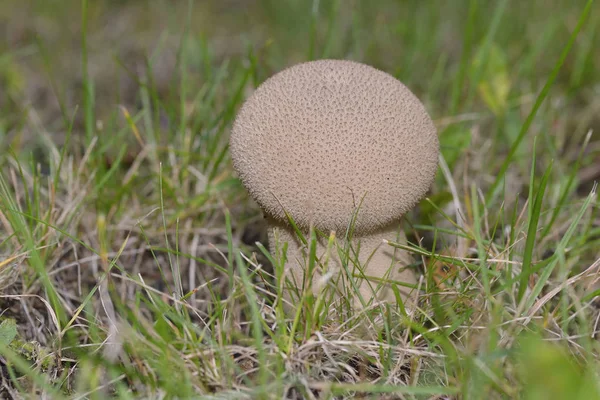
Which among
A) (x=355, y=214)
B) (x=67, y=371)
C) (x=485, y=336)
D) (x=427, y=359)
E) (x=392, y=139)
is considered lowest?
(x=67, y=371)

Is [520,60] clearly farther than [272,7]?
No

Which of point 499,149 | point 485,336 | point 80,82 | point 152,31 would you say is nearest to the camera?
point 485,336

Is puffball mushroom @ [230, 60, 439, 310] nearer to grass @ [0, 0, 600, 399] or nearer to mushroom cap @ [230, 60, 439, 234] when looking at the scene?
mushroom cap @ [230, 60, 439, 234]

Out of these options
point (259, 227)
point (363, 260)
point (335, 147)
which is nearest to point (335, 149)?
point (335, 147)

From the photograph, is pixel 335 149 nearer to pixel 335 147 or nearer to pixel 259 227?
pixel 335 147

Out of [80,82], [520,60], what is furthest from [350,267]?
[80,82]

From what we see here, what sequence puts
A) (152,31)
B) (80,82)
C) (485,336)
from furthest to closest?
1. (152,31)
2. (80,82)
3. (485,336)

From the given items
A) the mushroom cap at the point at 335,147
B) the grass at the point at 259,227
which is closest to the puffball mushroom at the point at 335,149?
the mushroom cap at the point at 335,147

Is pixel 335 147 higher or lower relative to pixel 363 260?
higher

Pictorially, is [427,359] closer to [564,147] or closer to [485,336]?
[485,336]
